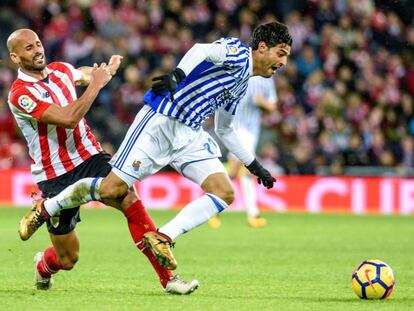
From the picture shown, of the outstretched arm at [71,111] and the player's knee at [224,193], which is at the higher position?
the outstretched arm at [71,111]

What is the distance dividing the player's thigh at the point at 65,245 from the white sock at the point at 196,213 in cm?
A: 86

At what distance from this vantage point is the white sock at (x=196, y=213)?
6.73m

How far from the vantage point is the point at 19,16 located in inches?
720

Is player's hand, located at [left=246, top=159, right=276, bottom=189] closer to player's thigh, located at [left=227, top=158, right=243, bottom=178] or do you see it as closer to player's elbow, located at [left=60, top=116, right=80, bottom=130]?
player's elbow, located at [left=60, top=116, right=80, bottom=130]

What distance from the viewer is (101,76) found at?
6.89m

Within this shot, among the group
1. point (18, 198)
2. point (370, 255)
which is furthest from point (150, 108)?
point (18, 198)

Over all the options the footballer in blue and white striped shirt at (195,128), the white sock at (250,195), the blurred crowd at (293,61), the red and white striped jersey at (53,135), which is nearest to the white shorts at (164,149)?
the footballer in blue and white striped shirt at (195,128)

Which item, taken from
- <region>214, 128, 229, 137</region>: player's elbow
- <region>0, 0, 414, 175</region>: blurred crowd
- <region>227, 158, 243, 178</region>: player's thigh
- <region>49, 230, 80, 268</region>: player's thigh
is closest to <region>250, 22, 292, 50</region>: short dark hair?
<region>214, 128, 229, 137</region>: player's elbow

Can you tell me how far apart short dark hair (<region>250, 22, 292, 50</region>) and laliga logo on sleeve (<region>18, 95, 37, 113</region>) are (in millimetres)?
1587

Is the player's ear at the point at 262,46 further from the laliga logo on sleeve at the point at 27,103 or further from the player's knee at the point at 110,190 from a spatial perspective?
the laliga logo on sleeve at the point at 27,103

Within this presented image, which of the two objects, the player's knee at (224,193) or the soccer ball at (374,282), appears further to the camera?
the player's knee at (224,193)

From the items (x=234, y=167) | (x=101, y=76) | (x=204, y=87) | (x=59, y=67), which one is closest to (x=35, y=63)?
(x=59, y=67)

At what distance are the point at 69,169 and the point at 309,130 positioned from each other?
425 inches

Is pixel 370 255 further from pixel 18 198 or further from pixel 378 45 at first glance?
pixel 378 45
